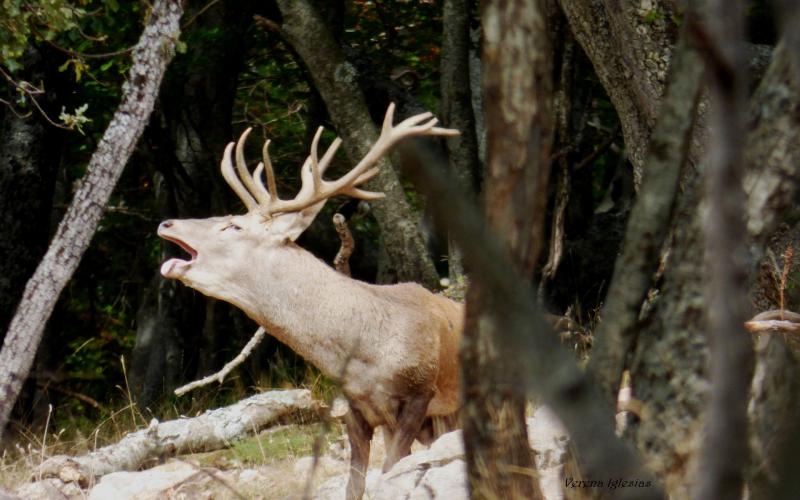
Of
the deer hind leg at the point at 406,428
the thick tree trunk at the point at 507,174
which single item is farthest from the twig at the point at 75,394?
the thick tree trunk at the point at 507,174

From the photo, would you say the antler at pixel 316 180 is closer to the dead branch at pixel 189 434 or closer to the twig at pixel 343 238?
the twig at pixel 343 238

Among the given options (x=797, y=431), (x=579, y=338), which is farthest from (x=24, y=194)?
(x=797, y=431)

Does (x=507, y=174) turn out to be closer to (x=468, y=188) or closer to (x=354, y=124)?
(x=468, y=188)

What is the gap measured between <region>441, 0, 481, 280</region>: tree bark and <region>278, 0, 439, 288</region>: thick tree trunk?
552 millimetres

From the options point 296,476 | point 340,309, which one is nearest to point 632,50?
point 340,309

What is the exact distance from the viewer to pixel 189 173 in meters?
11.9

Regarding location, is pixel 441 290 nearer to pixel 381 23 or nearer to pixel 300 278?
pixel 300 278

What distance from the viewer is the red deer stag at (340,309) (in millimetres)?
6457

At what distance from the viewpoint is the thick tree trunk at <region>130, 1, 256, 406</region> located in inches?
444

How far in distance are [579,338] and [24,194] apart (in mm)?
4705

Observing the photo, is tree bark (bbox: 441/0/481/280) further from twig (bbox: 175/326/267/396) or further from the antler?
the antler

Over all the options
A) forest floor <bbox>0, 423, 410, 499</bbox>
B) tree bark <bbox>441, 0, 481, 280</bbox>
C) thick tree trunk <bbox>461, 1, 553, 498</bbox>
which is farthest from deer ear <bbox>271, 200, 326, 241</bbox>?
thick tree trunk <bbox>461, 1, 553, 498</bbox>

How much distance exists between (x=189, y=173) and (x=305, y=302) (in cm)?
544

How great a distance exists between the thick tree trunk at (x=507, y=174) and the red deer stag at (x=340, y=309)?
336 cm
